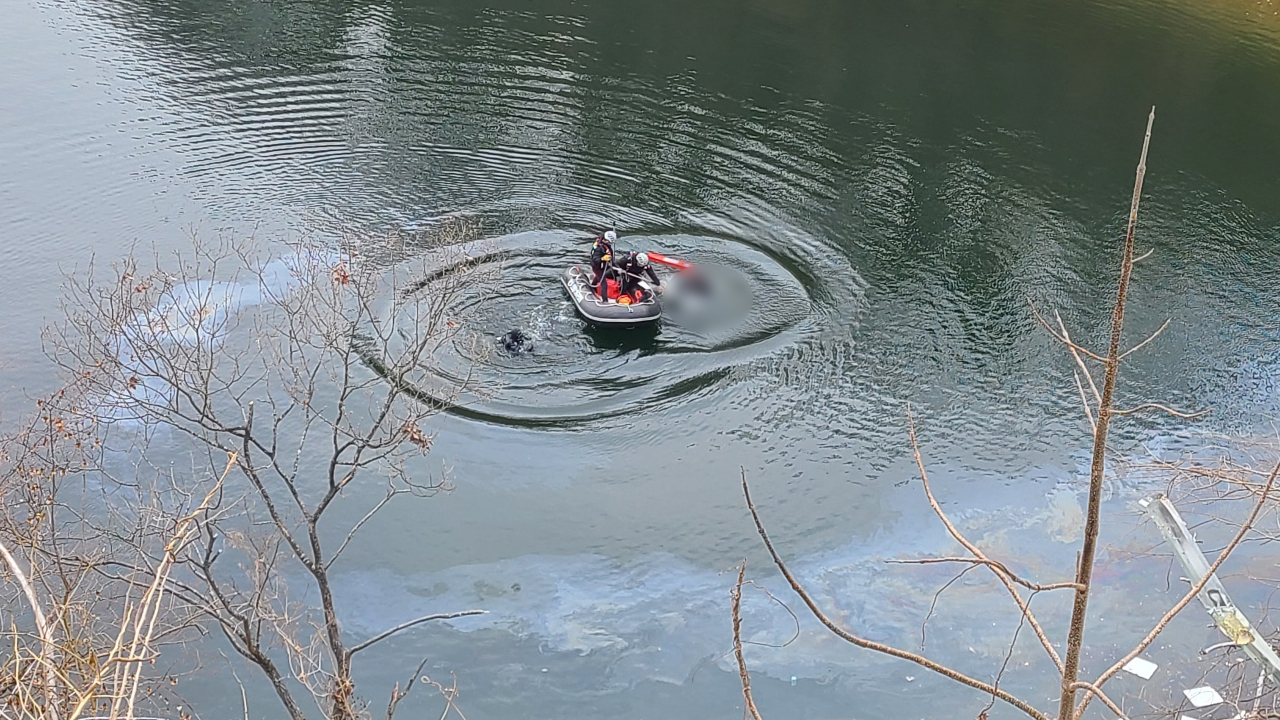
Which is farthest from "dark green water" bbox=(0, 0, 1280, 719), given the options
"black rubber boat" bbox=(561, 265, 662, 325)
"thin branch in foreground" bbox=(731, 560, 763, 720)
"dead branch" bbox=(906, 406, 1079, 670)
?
"thin branch in foreground" bbox=(731, 560, 763, 720)

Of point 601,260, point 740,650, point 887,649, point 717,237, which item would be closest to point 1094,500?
point 887,649

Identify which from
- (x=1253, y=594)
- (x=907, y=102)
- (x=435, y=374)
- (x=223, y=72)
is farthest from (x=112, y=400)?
(x=907, y=102)

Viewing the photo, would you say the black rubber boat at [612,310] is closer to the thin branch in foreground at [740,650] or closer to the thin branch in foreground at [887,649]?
the thin branch in foreground at [887,649]

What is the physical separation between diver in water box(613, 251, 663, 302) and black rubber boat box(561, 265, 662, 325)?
0.22 m

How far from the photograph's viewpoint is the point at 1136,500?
17.5 meters

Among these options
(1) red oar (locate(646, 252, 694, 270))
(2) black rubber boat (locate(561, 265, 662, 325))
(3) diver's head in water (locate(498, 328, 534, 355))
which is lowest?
(3) diver's head in water (locate(498, 328, 534, 355))

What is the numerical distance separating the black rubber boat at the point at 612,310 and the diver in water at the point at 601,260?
19 centimetres

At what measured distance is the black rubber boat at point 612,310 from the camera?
2025 cm

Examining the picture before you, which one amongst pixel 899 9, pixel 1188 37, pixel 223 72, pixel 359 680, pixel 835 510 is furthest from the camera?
pixel 899 9

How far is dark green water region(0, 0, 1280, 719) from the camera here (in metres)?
15.8

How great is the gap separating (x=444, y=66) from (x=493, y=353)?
52.5 feet

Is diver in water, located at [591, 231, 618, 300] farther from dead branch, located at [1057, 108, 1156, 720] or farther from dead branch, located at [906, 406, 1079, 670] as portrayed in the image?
dead branch, located at [1057, 108, 1156, 720]

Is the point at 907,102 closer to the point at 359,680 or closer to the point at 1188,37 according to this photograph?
the point at 1188,37

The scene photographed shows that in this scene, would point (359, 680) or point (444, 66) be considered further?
point (444, 66)
